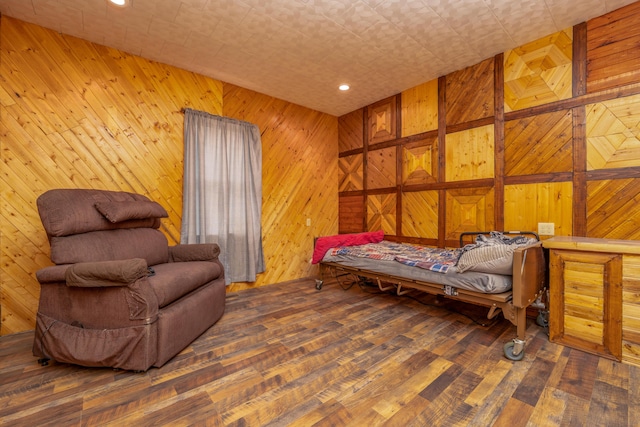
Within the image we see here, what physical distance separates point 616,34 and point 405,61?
5.75ft

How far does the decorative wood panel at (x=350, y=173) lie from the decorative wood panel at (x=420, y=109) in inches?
36.7

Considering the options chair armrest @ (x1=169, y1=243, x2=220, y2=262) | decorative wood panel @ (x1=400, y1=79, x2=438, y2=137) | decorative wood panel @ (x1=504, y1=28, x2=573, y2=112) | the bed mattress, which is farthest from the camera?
decorative wood panel @ (x1=400, y1=79, x2=438, y2=137)

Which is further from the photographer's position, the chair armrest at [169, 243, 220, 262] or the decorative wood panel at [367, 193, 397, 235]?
the decorative wood panel at [367, 193, 397, 235]

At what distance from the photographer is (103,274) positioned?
5.36ft

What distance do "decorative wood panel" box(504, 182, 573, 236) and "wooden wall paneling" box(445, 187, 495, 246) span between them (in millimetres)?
165

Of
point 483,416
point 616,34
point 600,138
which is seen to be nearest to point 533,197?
point 600,138

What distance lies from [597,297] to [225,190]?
3673 mm

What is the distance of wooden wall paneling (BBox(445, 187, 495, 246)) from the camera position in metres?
3.03

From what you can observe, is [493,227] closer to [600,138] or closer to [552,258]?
[552,258]

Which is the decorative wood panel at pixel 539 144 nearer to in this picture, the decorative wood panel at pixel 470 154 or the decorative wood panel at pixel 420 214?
the decorative wood panel at pixel 470 154

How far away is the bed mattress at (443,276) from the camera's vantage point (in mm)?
2000

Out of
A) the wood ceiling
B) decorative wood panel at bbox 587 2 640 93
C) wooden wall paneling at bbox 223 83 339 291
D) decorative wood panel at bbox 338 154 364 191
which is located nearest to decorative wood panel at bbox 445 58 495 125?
the wood ceiling

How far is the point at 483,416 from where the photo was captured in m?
1.32

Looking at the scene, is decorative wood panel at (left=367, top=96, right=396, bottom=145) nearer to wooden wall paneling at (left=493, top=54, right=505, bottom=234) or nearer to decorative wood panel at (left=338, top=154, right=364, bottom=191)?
decorative wood panel at (left=338, top=154, right=364, bottom=191)
